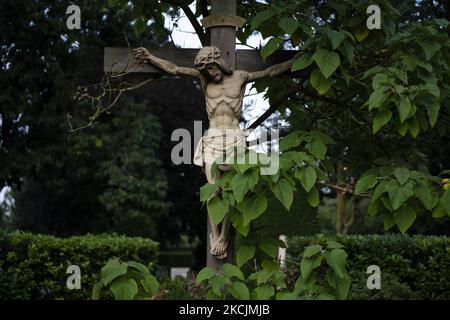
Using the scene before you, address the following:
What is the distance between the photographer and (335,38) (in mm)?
4500

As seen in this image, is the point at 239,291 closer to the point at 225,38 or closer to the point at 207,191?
the point at 207,191

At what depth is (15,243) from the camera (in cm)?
994

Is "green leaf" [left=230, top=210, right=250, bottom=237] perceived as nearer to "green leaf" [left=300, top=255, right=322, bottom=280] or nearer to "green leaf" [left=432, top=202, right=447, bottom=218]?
"green leaf" [left=300, top=255, right=322, bottom=280]

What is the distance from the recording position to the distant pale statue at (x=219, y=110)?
185 inches

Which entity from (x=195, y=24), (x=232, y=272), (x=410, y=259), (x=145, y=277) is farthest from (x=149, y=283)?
(x=410, y=259)

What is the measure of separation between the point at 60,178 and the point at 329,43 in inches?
518

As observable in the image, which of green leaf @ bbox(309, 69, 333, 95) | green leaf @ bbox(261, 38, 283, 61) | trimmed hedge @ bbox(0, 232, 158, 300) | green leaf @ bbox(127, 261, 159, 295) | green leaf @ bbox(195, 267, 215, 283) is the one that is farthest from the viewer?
trimmed hedge @ bbox(0, 232, 158, 300)

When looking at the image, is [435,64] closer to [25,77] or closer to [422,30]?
[422,30]

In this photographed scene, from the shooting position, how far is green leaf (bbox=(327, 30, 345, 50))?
4457mm

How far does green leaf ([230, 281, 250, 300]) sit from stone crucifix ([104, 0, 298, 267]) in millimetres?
848

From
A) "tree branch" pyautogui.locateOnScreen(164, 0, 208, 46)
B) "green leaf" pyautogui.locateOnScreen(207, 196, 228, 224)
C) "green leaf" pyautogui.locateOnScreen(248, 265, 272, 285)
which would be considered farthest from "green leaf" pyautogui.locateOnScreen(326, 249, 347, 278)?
"tree branch" pyautogui.locateOnScreen(164, 0, 208, 46)

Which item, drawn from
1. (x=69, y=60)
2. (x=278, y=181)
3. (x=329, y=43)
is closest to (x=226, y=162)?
(x=278, y=181)

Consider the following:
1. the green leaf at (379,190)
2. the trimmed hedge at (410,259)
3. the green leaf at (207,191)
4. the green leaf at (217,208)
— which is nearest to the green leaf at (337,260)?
the green leaf at (379,190)

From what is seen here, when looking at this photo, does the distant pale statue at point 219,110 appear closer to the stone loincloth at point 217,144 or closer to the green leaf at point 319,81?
the stone loincloth at point 217,144
